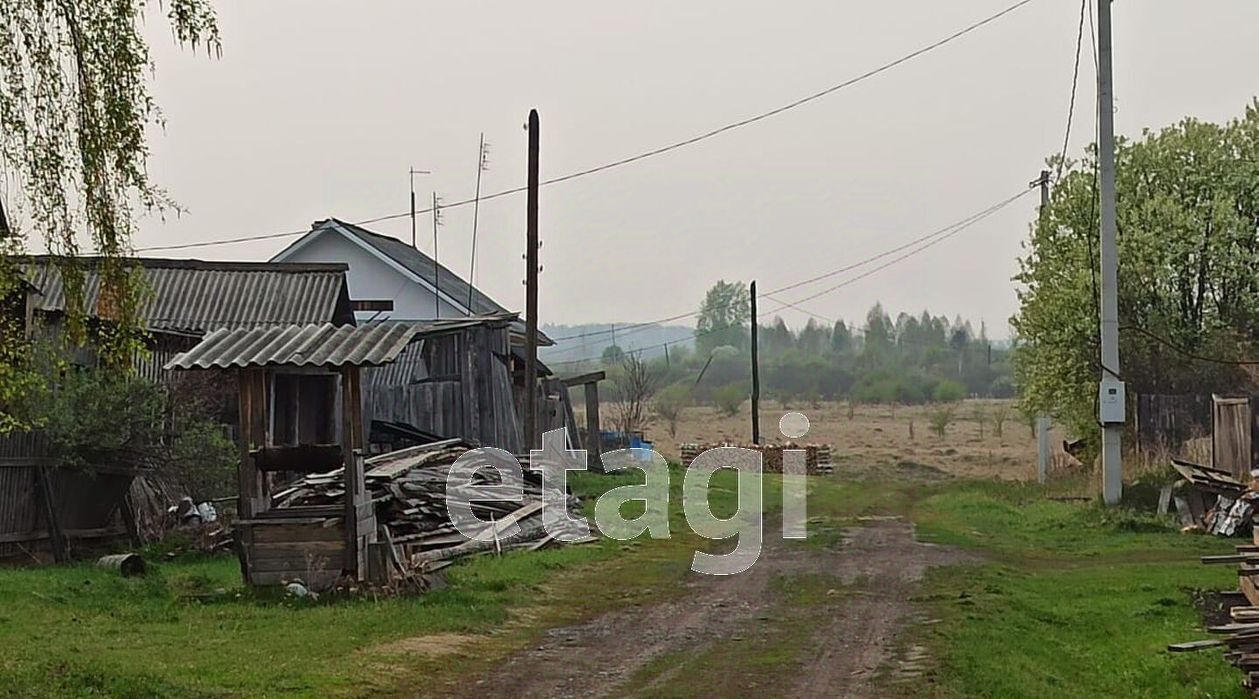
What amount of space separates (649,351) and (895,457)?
1354 inches

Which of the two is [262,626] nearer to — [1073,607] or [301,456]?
[301,456]

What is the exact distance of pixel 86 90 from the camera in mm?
9820

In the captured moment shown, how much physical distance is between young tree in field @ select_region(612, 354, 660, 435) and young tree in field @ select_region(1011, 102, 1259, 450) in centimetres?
1884

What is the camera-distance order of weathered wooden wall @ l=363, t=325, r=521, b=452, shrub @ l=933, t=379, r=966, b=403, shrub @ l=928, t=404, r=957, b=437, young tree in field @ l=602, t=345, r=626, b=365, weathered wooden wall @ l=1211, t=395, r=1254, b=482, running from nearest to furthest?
1. weathered wooden wall @ l=1211, t=395, r=1254, b=482
2. weathered wooden wall @ l=363, t=325, r=521, b=452
3. shrub @ l=928, t=404, r=957, b=437
4. shrub @ l=933, t=379, r=966, b=403
5. young tree in field @ l=602, t=345, r=626, b=365

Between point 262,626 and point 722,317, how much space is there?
281 ft

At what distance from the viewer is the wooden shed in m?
15.4

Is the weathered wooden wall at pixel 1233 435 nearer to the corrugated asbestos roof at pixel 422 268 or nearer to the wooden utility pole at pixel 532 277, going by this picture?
the wooden utility pole at pixel 532 277

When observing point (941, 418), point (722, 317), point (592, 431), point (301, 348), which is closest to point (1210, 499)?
point (301, 348)

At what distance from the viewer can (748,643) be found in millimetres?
13375

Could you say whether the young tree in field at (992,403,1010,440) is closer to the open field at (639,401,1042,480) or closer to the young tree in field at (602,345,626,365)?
the open field at (639,401,1042,480)

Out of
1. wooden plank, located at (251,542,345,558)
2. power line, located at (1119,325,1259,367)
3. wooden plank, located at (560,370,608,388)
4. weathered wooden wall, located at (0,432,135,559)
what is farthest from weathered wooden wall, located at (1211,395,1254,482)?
weathered wooden wall, located at (0,432,135,559)

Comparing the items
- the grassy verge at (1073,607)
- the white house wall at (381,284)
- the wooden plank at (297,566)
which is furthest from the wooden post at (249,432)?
the white house wall at (381,284)

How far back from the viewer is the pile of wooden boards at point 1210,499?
2247 centimetres

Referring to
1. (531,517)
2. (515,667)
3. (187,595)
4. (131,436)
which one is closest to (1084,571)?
(531,517)
